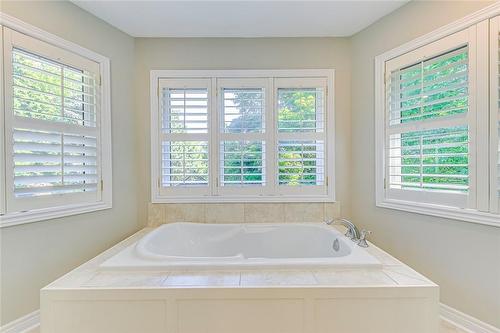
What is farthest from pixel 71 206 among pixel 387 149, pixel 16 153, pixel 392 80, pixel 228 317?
pixel 392 80

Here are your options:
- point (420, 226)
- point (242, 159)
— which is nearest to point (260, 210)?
point (242, 159)

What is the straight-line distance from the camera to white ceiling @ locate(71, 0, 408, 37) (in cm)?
191

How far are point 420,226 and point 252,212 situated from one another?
141 centimetres

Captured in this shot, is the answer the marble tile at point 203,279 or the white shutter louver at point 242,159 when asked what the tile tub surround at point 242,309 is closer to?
the marble tile at point 203,279

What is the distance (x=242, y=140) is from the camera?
2426mm

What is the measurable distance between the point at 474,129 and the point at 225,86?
1986 mm

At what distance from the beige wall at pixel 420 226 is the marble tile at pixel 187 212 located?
155cm

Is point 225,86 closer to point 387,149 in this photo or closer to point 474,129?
point 387,149

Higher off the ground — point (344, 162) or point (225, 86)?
point (225, 86)

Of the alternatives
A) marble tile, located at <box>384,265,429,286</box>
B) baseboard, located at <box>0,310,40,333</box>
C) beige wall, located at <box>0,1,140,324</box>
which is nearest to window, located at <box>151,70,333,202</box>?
beige wall, located at <box>0,1,140,324</box>

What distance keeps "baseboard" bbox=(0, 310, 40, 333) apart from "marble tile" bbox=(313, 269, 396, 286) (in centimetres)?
192

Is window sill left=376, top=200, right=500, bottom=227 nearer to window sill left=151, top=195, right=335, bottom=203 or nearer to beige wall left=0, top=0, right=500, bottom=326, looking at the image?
beige wall left=0, top=0, right=500, bottom=326

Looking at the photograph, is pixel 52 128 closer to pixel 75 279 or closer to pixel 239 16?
pixel 75 279

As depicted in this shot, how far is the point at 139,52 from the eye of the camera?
2412 millimetres
